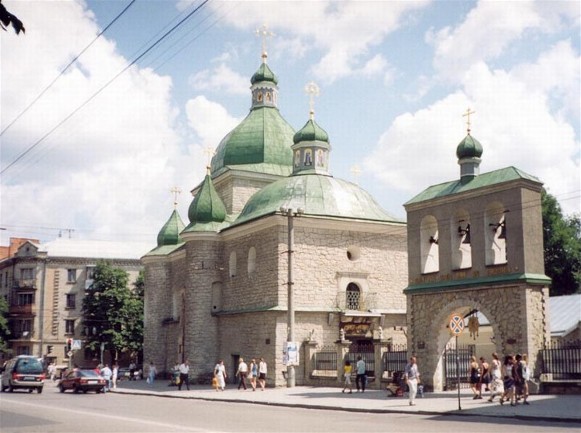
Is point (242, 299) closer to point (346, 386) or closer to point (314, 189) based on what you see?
point (314, 189)

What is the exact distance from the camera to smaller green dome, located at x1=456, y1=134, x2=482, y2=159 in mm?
25953

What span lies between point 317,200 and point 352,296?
4929mm

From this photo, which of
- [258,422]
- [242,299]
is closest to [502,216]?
[258,422]

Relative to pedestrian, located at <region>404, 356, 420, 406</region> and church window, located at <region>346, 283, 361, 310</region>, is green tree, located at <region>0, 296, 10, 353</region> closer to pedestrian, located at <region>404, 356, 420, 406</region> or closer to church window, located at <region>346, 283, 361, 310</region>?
church window, located at <region>346, 283, 361, 310</region>

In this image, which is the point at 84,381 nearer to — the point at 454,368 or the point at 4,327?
the point at 454,368

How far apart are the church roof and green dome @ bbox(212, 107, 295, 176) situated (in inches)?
723

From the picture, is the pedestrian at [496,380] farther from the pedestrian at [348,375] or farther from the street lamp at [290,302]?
the street lamp at [290,302]

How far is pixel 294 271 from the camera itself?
3412 cm

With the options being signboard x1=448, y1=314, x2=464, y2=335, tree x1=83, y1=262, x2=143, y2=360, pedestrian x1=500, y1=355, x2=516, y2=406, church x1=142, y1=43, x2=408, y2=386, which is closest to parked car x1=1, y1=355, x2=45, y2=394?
church x1=142, y1=43, x2=408, y2=386

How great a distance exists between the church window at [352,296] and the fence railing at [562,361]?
13784 millimetres

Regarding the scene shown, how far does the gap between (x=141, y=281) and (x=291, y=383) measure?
3640 centimetres

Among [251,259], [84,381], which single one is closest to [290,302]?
[251,259]

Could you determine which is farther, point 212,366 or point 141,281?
point 141,281

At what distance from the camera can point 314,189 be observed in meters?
37.0
